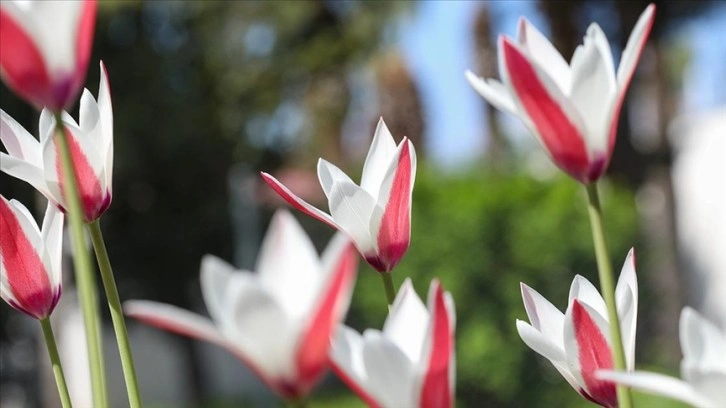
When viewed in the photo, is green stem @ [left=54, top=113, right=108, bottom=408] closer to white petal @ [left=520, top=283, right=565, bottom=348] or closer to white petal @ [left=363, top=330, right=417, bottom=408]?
white petal @ [left=363, top=330, right=417, bottom=408]

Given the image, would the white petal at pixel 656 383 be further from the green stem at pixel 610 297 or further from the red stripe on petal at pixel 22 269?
the red stripe on petal at pixel 22 269

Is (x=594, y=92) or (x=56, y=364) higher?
(x=594, y=92)

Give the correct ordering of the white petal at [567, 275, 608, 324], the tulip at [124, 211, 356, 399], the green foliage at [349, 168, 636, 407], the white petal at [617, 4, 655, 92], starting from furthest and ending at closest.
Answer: the green foliage at [349, 168, 636, 407] < the white petal at [567, 275, 608, 324] < the white petal at [617, 4, 655, 92] < the tulip at [124, 211, 356, 399]

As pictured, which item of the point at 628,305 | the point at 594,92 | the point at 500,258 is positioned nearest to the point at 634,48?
the point at 594,92

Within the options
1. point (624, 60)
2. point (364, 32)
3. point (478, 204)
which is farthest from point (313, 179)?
point (624, 60)

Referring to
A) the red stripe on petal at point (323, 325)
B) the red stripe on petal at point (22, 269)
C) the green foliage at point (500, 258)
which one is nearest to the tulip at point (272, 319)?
the red stripe on petal at point (323, 325)

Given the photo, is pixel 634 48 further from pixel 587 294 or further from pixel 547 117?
pixel 587 294

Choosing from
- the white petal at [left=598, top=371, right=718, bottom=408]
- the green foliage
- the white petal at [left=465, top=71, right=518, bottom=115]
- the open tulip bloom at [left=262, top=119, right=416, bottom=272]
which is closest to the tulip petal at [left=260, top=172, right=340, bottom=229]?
the open tulip bloom at [left=262, top=119, right=416, bottom=272]
